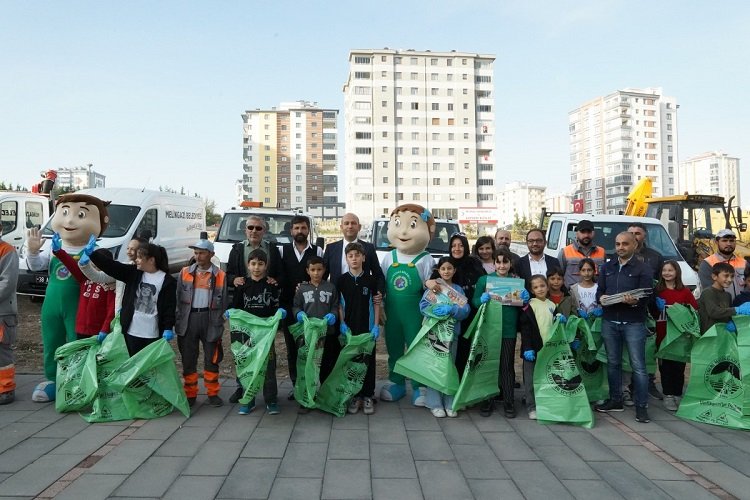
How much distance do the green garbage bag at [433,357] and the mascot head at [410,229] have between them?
70 centimetres

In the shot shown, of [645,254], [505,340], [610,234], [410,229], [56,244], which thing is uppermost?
[610,234]

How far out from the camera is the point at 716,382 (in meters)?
4.91

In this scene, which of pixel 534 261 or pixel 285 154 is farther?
pixel 285 154

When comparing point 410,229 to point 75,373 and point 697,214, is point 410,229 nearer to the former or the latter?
point 75,373

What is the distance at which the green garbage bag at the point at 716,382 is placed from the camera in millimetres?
4766

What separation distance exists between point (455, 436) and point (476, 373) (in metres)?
0.73

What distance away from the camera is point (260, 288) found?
507 centimetres

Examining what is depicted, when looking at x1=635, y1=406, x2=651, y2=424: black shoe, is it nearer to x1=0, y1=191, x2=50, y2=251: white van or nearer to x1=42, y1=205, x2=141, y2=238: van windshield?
x1=42, y1=205, x2=141, y2=238: van windshield

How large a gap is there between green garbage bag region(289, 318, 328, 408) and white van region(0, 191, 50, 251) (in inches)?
383

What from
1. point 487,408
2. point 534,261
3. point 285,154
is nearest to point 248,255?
point 487,408

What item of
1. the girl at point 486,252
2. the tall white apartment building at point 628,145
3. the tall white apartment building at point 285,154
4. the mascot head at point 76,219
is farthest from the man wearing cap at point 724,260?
the tall white apartment building at point 628,145

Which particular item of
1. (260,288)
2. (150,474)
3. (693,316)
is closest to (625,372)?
(693,316)

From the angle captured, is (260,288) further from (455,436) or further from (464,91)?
(464,91)

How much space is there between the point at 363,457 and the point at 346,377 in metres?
1.10
